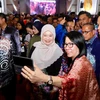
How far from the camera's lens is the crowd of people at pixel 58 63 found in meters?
1.39

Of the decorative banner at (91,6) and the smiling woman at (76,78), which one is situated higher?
the decorative banner at (91,6)

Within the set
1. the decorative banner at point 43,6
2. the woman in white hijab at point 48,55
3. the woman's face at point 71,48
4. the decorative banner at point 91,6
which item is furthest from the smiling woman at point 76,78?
the decorative banner at point 43,6

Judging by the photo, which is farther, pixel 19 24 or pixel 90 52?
pixel 19 24

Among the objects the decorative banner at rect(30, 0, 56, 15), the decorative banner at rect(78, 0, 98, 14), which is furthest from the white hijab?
the decorative banner at rect(30, 0, 56, 15)

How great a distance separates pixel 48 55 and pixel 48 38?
20 centimetres

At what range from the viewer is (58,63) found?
229cm

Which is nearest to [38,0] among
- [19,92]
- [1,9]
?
[1,9]

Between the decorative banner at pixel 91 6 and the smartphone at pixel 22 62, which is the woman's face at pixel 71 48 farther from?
the decorative banner at pixel 91 6

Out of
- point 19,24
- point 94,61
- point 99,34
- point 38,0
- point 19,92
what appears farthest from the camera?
point 38,0

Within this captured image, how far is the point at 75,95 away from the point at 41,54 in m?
1.06

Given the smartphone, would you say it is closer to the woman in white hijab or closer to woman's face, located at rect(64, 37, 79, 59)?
woman's face, located at rect(64, 37, 79, 59)

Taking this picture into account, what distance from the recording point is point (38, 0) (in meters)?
16.4

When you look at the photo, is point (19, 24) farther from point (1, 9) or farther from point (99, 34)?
point (1, 9)

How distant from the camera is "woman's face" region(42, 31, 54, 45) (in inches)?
93.0
